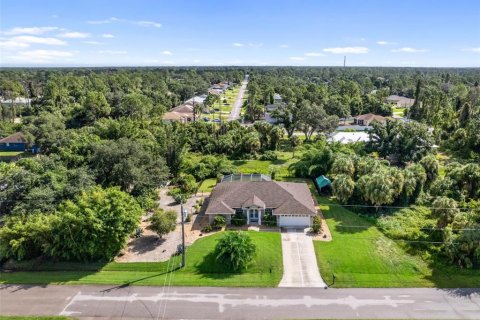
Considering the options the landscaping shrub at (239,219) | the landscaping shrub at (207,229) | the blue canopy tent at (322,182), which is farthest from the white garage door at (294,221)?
the blue canopy tent at (322,182)

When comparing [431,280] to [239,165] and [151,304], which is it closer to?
[151,304]

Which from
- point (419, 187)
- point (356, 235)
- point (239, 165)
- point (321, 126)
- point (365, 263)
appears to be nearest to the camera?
point (365, 263)

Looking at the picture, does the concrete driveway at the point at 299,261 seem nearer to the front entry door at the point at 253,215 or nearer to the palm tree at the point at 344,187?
the front entry door at the point at 253,215

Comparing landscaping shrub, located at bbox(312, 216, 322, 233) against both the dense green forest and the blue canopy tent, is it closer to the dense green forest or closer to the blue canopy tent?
the dense green forest

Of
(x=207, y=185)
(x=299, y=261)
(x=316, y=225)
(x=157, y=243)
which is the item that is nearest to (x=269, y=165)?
(x=207, y=185)

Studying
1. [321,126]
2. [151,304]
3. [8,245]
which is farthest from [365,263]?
[321,126]

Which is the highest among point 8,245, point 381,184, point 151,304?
point 381,184

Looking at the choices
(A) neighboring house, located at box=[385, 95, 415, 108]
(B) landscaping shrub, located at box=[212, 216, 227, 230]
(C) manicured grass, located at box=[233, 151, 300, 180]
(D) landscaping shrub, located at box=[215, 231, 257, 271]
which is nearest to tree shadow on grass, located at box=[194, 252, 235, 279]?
(D) landscaping shrub, located at box=[215, 231, 257, 271]
